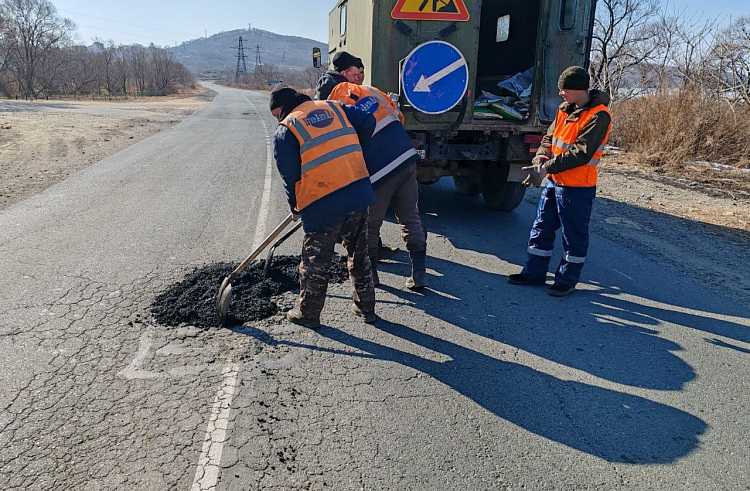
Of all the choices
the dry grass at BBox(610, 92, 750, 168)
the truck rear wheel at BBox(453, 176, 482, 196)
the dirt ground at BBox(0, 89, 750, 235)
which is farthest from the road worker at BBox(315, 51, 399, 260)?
the dry grass at BBox(610, 92, 750, 168)

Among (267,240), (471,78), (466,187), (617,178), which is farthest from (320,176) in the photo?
(617,178)

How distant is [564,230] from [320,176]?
2239 millimetres

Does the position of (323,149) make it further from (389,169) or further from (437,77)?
(437,77)

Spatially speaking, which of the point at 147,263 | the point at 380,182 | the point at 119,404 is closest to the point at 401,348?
the point at 380,182

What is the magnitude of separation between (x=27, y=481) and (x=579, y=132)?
164 inches

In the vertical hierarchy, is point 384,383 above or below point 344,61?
below

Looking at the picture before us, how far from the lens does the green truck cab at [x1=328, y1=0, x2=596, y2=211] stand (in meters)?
5.45

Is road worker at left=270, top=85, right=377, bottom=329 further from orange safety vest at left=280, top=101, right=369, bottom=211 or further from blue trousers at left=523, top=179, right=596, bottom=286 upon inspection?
blue trousers at left=523, top=179, right=596, bottom=286

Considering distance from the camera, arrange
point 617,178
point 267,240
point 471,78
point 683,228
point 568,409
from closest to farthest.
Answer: point 568,409
point 267,240
point 471,78
point 683,228
point 617,178

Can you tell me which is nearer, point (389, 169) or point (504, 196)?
point (389, 169)

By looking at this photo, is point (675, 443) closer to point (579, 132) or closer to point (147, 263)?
point (579, 132)

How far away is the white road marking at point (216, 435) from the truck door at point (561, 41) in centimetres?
452

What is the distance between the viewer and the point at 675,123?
1084 centimetres

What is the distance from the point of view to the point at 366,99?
3900 millimetres
